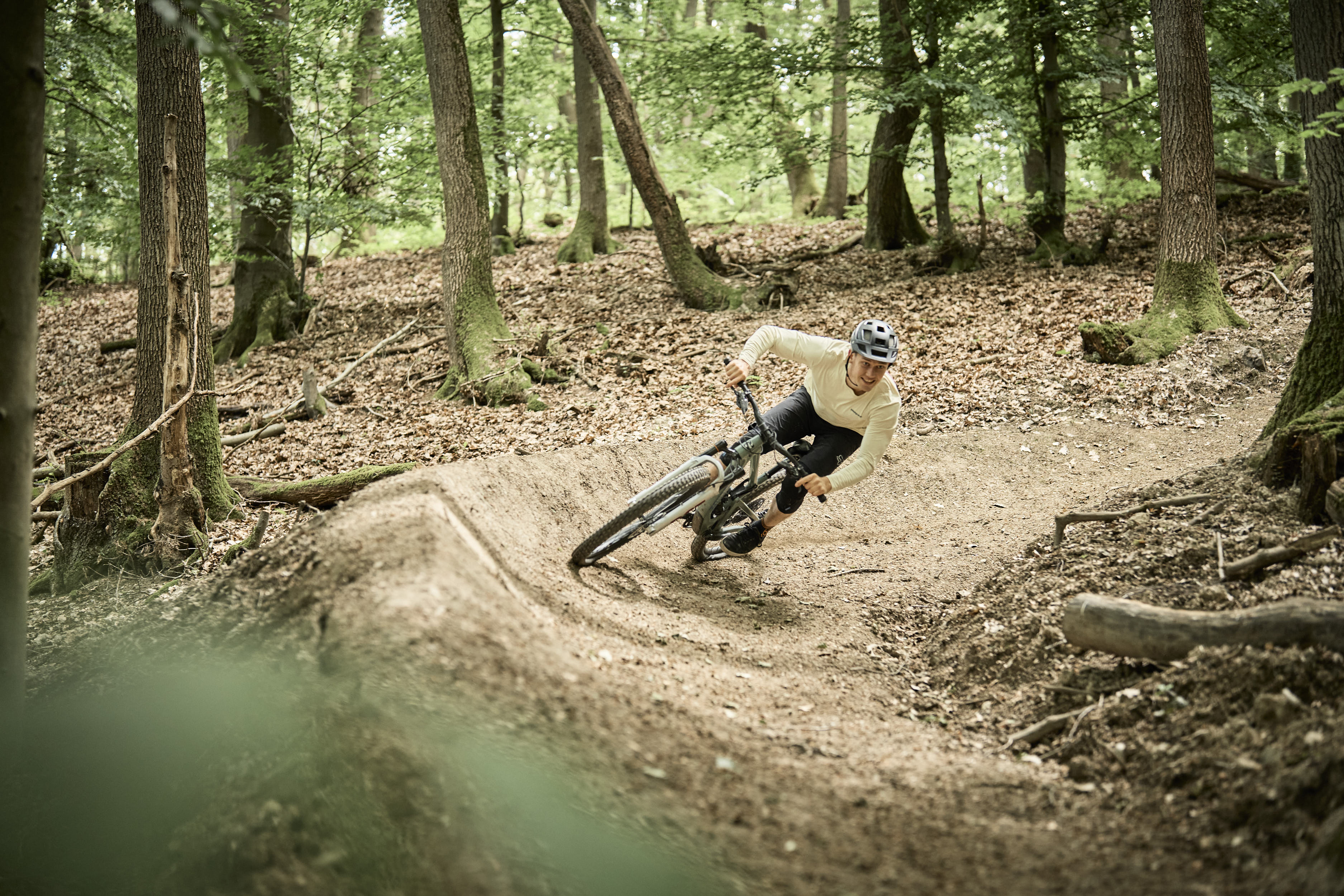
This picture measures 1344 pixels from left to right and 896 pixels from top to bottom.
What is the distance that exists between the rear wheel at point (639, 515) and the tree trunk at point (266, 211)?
10218 mm

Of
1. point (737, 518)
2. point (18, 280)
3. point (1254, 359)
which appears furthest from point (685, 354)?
point (18, 280)

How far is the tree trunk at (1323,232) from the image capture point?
17.7 feet

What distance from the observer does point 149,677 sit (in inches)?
162

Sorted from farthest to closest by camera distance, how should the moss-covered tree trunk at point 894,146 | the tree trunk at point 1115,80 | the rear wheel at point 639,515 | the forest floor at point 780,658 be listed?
the moss-covered tree trunk at point 894,146 < the tree trunk at point 1115,80 < the rear wheel at point 639,515 < the forest floor at point 780,658

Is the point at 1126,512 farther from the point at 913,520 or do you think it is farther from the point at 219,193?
the point at 219,193

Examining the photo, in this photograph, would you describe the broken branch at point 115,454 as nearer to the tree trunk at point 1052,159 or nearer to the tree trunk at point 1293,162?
the tree trunk at point 1052,159

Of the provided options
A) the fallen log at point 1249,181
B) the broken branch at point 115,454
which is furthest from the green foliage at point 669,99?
the broken branch at point 115,454

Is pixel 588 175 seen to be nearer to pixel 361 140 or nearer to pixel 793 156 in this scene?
pixel 793 156

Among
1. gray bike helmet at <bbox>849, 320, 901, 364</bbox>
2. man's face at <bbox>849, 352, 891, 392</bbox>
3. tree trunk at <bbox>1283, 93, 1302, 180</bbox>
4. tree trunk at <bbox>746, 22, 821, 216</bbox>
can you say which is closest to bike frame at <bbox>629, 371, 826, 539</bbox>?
man's face at <bbox>849, 352, 891, 392</bbox>

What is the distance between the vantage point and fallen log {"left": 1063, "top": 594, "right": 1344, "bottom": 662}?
11.3 ft

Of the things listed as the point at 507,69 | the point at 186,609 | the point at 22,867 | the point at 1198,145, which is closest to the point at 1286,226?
the point at 1198,145

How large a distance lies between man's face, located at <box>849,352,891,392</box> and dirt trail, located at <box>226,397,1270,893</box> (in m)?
1.74

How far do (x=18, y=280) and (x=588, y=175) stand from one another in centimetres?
1477

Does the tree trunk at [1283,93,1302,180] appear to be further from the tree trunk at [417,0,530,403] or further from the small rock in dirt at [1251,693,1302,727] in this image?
the small rock in dirt at [1251,693,1302,727]
